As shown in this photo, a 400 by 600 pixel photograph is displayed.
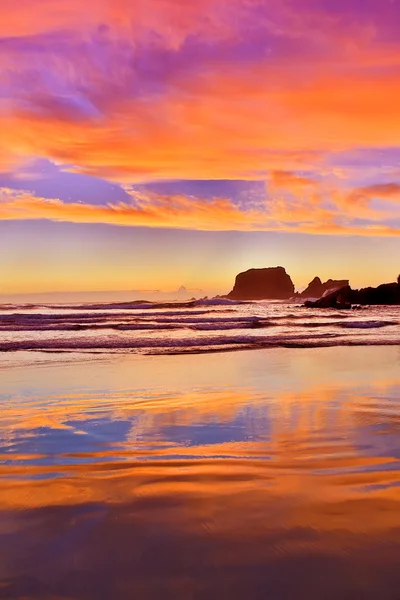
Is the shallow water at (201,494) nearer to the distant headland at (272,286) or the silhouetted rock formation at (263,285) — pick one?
the distant headland at (272,286)

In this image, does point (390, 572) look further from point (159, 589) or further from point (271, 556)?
point (159, 589)

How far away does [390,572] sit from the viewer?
3014 millimetres

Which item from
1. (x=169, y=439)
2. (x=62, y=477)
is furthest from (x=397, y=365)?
(x=62, y=477)

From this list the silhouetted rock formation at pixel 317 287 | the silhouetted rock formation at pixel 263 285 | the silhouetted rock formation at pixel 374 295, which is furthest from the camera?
the silhouetted rock formation at pixel 263 285

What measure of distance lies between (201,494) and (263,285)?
590 feet

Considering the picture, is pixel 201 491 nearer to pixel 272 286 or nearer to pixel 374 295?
pixel 374 295

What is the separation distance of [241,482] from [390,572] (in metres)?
1.80

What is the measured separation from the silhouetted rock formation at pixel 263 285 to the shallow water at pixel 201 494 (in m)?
171

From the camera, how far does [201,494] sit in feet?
14.3

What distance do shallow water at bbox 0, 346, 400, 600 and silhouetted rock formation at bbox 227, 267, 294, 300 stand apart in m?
171

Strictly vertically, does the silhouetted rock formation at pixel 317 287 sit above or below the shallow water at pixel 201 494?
above

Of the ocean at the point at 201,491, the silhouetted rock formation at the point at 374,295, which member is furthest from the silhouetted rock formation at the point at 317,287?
the ocean at the point at 201,491

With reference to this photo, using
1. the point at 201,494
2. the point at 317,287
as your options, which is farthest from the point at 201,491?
the point at 317,287

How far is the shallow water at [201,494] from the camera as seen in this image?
303 centimetres
